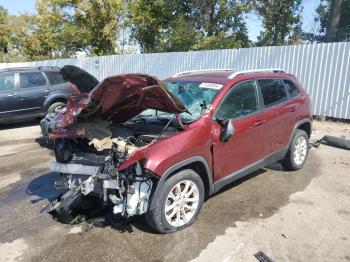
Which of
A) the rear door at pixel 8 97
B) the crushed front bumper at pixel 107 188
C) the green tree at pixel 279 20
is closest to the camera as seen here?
the crushed front bumper at pixel 107 188

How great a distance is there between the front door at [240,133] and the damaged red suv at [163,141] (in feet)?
0.04

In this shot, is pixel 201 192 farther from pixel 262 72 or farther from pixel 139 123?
pixel 262 72

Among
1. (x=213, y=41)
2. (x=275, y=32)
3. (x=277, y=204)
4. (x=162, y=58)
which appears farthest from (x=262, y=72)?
(x=275, y=32)

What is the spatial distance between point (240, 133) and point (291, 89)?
1875 millimetres

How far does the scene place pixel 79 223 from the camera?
4.20 m

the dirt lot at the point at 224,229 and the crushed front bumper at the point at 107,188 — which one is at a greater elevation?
the crushed front bumper at the point at 107,188

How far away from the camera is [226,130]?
4.13 meters

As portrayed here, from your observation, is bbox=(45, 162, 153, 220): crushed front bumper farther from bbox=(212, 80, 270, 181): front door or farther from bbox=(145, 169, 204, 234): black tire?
bbox=(212, 80, 270, 181): front door

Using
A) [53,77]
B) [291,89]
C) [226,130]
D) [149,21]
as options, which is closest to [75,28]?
[149,21]

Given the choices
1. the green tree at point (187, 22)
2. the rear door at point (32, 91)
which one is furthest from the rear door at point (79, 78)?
the green tree at point (187, 22)

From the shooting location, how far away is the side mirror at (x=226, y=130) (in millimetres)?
4105

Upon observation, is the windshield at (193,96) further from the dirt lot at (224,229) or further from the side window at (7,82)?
the side window at (7,82)

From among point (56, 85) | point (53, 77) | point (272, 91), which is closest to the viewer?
point (272, 91)

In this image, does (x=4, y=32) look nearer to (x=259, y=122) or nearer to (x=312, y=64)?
(x=312, y=64)
